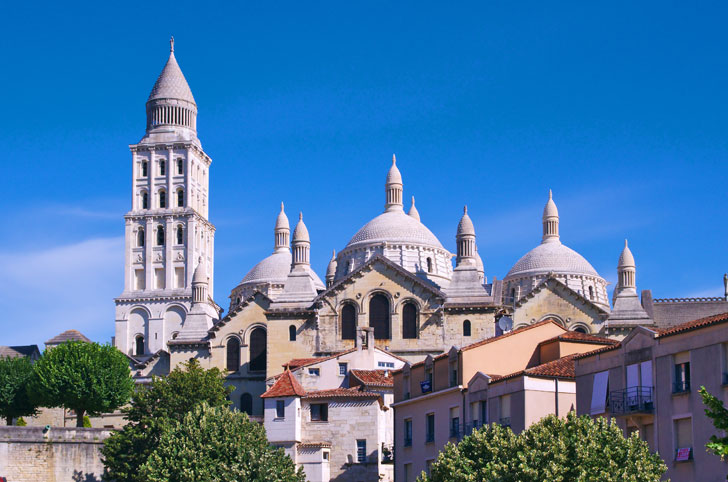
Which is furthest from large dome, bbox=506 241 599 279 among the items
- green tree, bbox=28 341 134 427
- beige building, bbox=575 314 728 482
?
beige building, bbox=575 314 728 482

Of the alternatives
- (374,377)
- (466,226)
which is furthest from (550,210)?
(374,377)

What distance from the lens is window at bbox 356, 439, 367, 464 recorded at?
6544cm

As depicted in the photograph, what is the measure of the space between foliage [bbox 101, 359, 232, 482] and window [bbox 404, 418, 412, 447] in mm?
13980

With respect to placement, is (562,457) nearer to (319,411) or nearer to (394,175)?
(319,411)

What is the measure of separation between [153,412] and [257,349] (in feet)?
86.9

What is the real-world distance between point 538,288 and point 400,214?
17.4 metres

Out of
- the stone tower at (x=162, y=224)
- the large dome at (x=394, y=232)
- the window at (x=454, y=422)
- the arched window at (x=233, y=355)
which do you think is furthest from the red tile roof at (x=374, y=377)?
the stone tower at (x=162, y=224)

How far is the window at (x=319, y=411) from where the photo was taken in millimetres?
66938

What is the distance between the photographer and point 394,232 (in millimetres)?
100938

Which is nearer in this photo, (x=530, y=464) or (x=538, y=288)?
(x=530, y=464)

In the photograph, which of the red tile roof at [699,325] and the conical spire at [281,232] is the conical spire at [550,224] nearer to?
the conical spire at [281,232]

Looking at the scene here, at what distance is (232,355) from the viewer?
94.3m

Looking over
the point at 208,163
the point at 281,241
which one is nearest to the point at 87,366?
the point at 281,241

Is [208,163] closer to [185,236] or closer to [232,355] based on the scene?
[185,236]
